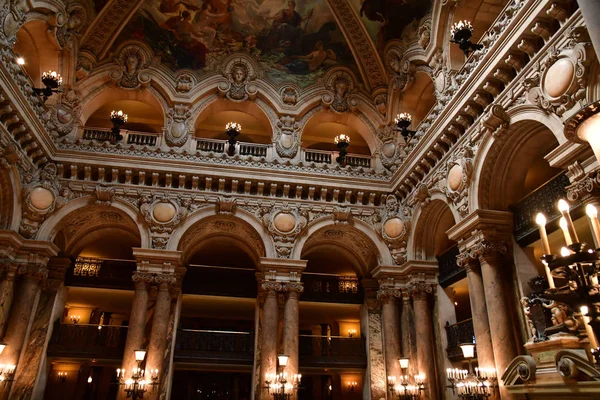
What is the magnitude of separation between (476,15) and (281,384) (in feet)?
39.9

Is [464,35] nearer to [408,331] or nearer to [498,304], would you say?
[498,304]

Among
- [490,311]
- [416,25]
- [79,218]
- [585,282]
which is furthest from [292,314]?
[585,282]

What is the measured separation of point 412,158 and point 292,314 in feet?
20.6

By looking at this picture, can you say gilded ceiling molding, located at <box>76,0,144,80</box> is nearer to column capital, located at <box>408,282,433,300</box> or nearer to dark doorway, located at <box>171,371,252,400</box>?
dark doorway, located at <box>171,371,252,400</box>

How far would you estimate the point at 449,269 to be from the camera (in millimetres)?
13625

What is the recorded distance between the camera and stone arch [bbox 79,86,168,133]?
1661 centimetres

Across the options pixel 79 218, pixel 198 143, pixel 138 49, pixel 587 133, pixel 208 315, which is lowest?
pixel 587 133

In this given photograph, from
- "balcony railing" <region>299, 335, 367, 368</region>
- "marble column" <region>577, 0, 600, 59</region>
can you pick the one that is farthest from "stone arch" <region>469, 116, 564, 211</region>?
"balcony railing" <region>299, 335, 367, 368</region>

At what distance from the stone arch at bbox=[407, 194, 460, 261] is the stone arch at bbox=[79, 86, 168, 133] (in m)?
9.86

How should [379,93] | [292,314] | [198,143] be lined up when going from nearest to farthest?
[292,314] → [198,143] → [379,93]

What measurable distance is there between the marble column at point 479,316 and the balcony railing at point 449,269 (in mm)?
1652

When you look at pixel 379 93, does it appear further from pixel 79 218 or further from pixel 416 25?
pixel 79 218

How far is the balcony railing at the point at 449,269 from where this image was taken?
13047 millimetres

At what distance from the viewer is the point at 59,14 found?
46.4 feet
